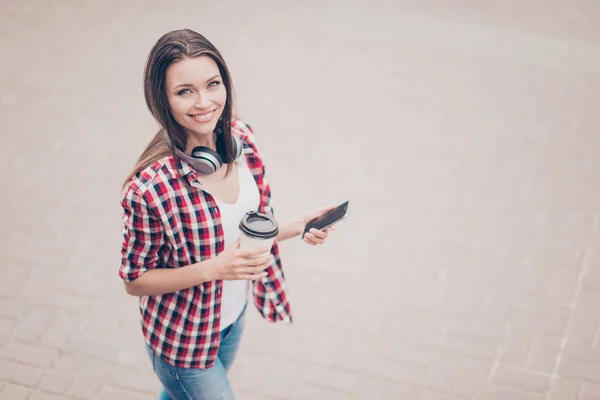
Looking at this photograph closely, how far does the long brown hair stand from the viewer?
2.47 meters

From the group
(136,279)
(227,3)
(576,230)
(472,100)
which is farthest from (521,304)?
(227,3)

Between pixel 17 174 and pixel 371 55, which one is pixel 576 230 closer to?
pixel 371 55

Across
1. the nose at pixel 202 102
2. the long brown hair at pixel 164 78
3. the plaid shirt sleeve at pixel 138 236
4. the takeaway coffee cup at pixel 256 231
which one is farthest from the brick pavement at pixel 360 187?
the nose at pixel 202 102

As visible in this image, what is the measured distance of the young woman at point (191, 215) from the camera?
2.52m

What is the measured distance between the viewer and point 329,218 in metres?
2.91

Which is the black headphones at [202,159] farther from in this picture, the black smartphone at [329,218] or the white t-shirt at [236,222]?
the black smartphone at [329,218]

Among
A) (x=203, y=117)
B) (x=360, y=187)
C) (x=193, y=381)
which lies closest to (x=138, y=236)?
(x=203, y=117)

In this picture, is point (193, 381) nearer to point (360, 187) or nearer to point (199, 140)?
point (199, 140)

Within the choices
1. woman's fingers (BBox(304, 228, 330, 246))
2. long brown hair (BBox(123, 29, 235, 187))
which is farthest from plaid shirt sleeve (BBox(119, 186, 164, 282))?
woman's fingers (BBox(304, 228, 330, 246))

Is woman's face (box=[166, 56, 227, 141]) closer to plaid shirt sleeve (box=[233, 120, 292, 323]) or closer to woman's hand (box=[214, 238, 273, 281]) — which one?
plaid shirt sleeve (box=[233, 120, 292, 323])

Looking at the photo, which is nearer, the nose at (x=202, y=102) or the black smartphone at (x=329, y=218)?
the nose at (x=202, y=102)

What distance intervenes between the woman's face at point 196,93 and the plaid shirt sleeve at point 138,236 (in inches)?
12.8

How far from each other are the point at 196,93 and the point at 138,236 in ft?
1.76

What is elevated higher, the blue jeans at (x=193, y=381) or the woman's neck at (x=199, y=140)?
the woman's neck at (x=199, y=140)
